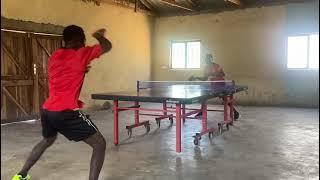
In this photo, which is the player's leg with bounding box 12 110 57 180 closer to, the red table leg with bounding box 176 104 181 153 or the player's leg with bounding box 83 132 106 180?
the player's leg with bounding box 83 132 106 180

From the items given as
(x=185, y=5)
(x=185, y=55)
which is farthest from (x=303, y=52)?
(x=185, y=5)

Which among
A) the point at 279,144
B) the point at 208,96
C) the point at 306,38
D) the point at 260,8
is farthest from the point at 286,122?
the point at 260,8

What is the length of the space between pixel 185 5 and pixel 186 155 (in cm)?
766

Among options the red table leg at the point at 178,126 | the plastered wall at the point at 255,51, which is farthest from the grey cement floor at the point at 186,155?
the plastered wall at the point at 255,51

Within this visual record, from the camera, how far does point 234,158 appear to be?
444 centimetres

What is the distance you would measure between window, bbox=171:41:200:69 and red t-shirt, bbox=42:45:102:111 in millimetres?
9046

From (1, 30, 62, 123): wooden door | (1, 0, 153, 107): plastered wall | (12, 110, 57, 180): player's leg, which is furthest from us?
(1, 0, 153, 107): plastered wall

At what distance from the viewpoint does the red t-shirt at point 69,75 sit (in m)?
2.89

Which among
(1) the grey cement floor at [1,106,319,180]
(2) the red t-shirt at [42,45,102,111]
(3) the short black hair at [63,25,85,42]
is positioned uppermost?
(3) the short black hair at [63,25,85,42]

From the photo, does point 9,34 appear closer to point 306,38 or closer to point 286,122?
point 286,122

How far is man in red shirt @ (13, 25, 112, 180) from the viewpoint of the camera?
2895mm

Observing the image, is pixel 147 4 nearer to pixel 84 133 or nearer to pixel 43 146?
pixel 43 146

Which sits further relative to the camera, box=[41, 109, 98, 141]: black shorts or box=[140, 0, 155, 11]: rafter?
box=[140, 0, 155, 11]: rafter

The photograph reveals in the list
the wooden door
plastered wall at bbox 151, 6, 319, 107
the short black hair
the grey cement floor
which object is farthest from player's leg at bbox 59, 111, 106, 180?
plastered wall at bbox 151, 6, 319, 107
